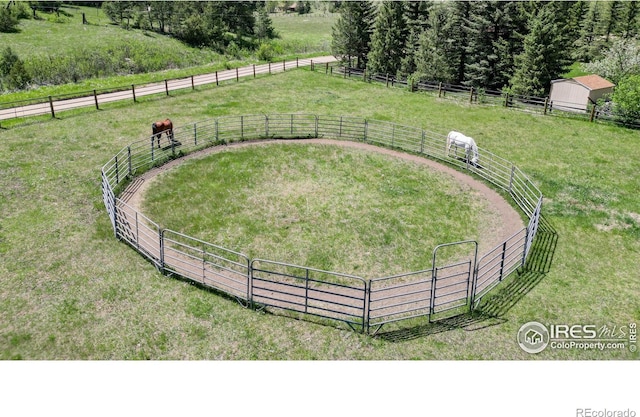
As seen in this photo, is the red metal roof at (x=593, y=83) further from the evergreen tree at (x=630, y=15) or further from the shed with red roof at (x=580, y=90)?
the evergreen tree at (x=630, y=15)

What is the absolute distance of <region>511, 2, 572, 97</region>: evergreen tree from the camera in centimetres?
4150

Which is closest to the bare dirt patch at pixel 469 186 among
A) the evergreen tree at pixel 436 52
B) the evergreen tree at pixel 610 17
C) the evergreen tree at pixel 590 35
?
the evergreen tree at pixel 436 52

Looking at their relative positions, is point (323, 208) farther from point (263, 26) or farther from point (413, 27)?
point (263, 26)

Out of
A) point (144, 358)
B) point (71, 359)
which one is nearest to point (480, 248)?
point (144, 358)

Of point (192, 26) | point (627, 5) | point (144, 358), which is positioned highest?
point (627, 5)

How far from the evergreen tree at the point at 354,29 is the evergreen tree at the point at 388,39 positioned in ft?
10.2

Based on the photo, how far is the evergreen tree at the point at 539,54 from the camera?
4150 centimetres

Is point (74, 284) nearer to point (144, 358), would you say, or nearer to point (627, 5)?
point (144, 358)

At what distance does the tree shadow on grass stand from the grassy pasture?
0.06 meters

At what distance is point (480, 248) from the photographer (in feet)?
57.6

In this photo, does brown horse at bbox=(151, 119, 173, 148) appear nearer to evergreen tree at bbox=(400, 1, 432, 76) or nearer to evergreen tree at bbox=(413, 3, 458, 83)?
evergreen tree at bbox=(413, 3, 458, 83)

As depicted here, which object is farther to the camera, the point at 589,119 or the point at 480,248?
the point at 589,119

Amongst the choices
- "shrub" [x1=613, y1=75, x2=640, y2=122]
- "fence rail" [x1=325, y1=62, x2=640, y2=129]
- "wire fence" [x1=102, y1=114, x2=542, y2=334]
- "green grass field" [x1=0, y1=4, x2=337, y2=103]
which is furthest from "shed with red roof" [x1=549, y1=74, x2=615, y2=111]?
"green grass field" [x1=0, y1=4, x2=337, y2=103]

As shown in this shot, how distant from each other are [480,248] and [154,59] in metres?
43.4
